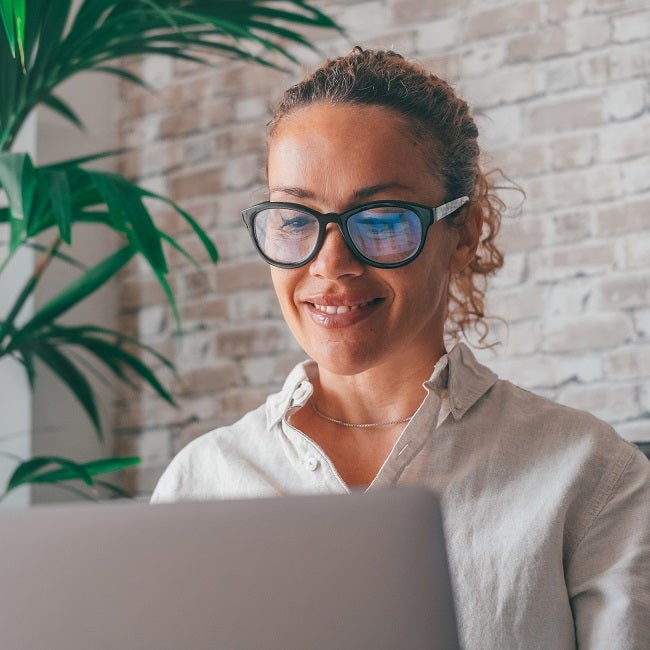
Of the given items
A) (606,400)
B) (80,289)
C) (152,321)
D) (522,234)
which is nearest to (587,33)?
(522,234)

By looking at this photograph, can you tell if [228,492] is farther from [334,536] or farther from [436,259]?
[334,536]


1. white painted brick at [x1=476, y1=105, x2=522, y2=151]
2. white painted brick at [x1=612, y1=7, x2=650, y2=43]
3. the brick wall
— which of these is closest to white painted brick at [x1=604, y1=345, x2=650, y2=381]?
the brick wall

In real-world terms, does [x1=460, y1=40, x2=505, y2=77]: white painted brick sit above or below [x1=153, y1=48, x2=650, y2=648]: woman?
above

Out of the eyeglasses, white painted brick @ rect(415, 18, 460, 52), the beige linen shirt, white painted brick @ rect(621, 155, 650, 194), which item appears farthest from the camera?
white painted brick @ rect(415, 18, 460, 52)

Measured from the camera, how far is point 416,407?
4.30 feet

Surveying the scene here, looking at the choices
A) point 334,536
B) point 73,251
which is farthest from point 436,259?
point 73,251

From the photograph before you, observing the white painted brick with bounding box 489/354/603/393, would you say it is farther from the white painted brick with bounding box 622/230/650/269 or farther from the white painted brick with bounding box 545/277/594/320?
the white painted brick with bounding box 622/230/650/269

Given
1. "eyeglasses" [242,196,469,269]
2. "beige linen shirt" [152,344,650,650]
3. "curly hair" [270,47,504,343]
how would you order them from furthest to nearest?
"curly hair" [270,47,504,343] → "eyeglasses" [242,196,469,269] → "beige linen shirt" [152,344,650,650]

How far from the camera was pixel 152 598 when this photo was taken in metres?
0.59

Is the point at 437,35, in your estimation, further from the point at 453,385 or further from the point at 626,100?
the point at 453,385

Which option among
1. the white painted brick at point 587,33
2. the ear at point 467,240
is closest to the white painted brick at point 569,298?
the white painted brick at point 587,33

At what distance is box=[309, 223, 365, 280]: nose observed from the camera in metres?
1.17

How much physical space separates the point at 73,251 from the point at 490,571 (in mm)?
1779

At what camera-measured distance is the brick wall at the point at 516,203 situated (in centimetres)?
203
